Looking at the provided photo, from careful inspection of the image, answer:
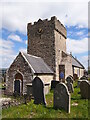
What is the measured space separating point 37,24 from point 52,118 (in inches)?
634

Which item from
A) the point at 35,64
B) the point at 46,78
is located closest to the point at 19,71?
the point at 35,64

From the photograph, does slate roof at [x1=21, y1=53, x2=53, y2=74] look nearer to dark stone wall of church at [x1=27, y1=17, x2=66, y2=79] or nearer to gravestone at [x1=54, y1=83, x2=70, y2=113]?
dark stone wall of church at [x1=27, y1=17, x2=66, y2=79]

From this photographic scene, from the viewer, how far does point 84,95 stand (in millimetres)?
8625

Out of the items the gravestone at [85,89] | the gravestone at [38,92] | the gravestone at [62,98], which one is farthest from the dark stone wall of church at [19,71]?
the gravestone at [62,98]

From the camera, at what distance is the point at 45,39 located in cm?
1852

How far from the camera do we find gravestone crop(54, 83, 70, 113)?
6.21 m

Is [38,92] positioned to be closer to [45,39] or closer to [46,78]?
[46,78]

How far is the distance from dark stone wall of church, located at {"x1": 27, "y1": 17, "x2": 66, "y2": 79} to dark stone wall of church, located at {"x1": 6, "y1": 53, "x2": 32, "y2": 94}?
520cm

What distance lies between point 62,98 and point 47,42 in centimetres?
1276

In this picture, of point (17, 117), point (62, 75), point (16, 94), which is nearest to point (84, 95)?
point (17, 117)

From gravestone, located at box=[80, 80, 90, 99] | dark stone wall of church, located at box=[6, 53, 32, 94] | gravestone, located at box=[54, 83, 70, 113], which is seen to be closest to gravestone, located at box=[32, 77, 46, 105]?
gravestone, located at box=[54, 83, 70, 113]

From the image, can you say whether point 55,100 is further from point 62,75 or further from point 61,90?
point 62,75

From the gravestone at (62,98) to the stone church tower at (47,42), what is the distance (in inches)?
417

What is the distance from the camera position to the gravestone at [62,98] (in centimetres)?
621
